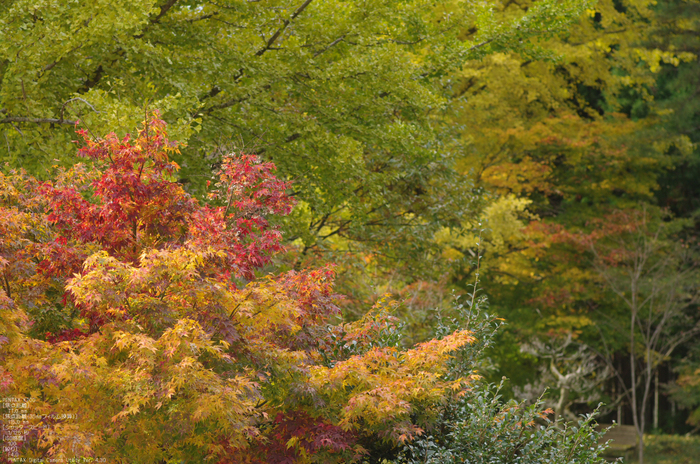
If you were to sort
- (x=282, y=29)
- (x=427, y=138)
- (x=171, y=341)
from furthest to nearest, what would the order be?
(x=427, y=138) → (x=282, y=29) → (x=171, y=341)

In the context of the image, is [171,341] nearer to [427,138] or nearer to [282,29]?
[282,29]

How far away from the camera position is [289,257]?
36.8 ft

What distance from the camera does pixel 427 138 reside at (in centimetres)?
1120

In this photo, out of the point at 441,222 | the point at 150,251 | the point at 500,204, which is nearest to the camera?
the point at 150,251

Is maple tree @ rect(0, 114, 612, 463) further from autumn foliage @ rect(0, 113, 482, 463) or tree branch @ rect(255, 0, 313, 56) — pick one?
tree branch @ rect(255, 0, 313, 56)

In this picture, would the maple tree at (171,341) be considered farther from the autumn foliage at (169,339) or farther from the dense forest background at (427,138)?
the dense forest background at (427,138)

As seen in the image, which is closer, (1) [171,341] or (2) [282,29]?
(1) [171,341]

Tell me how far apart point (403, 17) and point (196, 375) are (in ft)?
24.5

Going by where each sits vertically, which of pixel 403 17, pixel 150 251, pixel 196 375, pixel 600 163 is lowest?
pixel 600 163

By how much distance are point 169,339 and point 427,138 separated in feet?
23.5

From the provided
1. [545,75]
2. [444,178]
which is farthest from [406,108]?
[545,75]

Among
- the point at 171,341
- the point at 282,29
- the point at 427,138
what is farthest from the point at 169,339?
the point at 427,138

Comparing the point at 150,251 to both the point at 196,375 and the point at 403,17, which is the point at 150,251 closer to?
the point at 196,375

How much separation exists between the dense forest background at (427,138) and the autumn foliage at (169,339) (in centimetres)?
28
